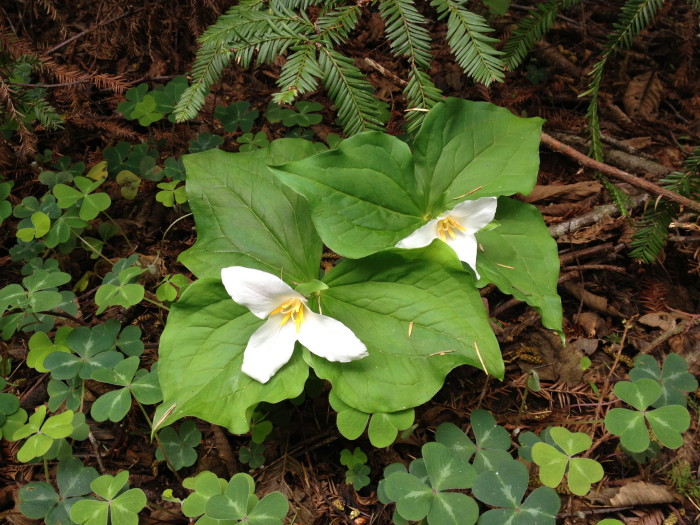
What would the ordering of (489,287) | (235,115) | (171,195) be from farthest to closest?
(235,115) → (171,195) → (489,287)

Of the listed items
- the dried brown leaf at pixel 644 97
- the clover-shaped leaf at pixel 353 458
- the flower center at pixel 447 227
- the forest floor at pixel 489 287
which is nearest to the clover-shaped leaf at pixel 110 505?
the forest floor at pixel 489 287

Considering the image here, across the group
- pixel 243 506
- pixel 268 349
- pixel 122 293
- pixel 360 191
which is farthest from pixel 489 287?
pixel 122 293

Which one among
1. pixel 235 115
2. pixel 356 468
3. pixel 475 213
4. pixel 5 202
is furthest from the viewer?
pixel 235 115

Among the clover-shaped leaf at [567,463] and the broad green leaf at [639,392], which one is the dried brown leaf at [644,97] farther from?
the clover-shaped leaf at [567,463]

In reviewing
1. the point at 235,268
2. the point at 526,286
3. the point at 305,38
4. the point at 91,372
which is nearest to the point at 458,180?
the point at 526,286

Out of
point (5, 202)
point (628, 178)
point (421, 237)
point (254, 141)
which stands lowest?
point (5, 202)

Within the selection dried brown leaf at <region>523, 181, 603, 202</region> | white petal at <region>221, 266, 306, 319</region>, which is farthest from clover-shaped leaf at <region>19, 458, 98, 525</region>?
dried brown leaf at <region>523, 181, 603, 202</region>

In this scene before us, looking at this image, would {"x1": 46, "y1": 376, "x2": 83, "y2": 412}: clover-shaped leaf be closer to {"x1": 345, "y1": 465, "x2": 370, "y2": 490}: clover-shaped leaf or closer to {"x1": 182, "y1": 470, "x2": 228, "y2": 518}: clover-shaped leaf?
{"x1": 182, "y1": 470, "x2": 228, "y2": 518}: clover-shaped leaf

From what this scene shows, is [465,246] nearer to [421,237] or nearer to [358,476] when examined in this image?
[421,237]

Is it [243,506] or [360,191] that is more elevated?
[360,191]
